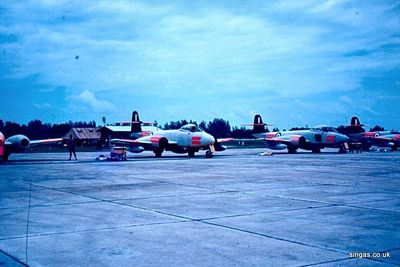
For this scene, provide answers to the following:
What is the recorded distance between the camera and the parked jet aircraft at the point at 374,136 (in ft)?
156

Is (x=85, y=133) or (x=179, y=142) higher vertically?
(x=85, y=133)

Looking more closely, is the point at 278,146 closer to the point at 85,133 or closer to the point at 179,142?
the point at 179,142

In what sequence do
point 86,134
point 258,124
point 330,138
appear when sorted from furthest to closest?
point 86,134 → point 258,124 → point 330,138

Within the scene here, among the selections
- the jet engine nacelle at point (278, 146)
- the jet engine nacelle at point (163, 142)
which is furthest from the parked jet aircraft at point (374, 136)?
the jet engine nacelle at point (163, 142)

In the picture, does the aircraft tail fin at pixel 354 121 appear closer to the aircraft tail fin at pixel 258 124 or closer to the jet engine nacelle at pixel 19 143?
the aircraft tail fin at pixel 258 124

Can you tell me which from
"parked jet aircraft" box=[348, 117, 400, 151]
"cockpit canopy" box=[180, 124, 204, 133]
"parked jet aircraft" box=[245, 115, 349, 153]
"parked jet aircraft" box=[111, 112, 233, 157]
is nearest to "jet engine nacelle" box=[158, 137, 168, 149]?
"parked jet aircraft" box=[111, 112, 233, 157]

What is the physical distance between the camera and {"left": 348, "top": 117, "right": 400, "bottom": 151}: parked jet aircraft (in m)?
47.4

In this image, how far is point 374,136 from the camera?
4825cm

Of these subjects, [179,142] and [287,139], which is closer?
[179,142]

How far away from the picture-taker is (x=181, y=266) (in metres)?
4.31

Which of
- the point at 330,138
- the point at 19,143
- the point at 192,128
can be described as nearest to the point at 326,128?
the point at 330,138

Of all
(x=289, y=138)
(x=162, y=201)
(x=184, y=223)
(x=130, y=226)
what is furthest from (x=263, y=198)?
(x=289, y=138)

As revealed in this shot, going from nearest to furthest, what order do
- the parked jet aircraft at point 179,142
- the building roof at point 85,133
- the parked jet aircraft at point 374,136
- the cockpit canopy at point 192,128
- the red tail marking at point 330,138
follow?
the parked jet aircraft at point 179,142 → the cockpit canopy at point 192,128 → the red tail marking at point 330,138 → the parked jet aircraft at point 374,136 → the building roof at point 85,133

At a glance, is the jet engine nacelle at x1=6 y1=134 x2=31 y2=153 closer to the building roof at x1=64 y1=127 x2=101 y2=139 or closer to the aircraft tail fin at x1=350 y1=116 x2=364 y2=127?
the aircraft tail fin at x1=350 y1=116 x2=364 y2=127
